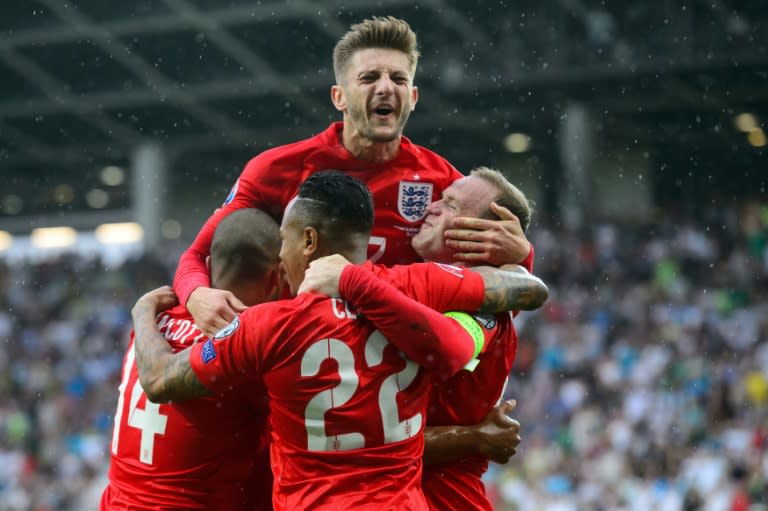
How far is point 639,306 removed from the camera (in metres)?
15.3

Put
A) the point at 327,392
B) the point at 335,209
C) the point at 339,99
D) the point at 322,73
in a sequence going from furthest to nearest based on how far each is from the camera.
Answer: the point at 322,73 → the point at 339,99 → the point at 335,209 → the point at 327,392

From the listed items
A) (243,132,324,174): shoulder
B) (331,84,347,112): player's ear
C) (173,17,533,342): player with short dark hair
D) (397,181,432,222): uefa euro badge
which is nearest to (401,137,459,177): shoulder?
(173,17,533,342): player with short dark hair

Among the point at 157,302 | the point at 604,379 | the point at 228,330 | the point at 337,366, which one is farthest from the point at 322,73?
the point at 337,366

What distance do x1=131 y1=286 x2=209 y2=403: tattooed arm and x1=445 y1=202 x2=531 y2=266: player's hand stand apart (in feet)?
3.52

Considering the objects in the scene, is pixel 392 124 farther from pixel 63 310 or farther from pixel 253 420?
pixel 63 310

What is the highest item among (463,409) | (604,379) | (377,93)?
(377,93)

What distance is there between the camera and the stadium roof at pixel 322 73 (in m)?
17.5

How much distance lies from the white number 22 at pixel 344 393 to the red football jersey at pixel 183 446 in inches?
22.2

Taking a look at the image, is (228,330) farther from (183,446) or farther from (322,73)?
(322,73)

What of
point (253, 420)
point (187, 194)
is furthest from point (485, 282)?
point (187, 194)

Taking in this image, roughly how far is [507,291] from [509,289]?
0.05 feet

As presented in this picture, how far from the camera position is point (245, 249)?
4.34 m

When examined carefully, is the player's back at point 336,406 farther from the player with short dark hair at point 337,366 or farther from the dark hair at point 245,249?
the dark hair at point 245,249

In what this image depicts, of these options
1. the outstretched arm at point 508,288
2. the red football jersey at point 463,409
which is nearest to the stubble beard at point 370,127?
the outstretched arm at point 508,288
